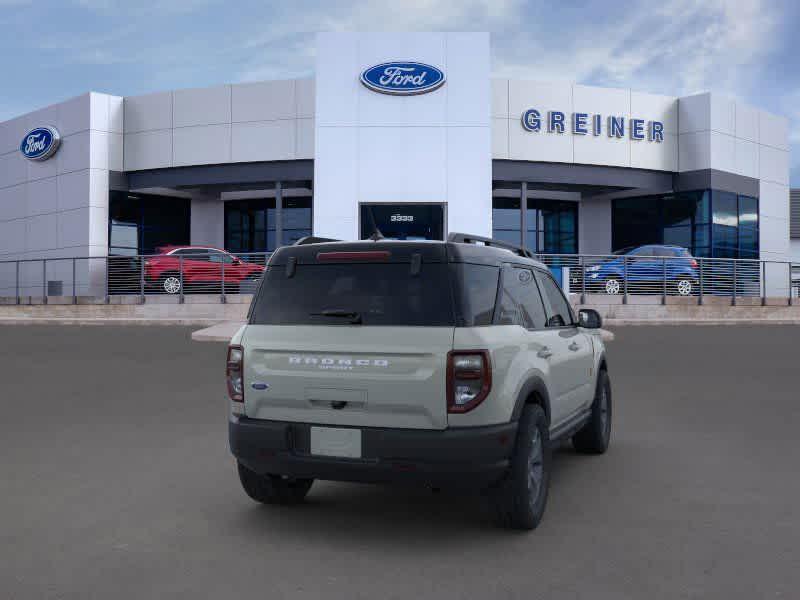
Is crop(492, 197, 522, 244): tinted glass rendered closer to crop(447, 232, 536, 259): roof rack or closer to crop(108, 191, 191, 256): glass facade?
crop(108, 191, 191, 256): glass facade

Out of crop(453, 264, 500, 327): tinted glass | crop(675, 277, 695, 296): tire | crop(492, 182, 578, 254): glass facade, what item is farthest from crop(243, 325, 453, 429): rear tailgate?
crop(492, 182, 578, 254): glass facade

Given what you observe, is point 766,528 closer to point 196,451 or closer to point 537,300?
point 537,300

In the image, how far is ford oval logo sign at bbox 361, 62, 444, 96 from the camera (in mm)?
26531

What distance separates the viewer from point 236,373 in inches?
187

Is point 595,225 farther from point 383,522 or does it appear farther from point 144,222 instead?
point 383,522

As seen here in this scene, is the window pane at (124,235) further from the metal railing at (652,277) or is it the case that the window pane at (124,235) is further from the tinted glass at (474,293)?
the tinted glass at (474,293)

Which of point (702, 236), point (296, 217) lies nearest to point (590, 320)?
point (702, 236)

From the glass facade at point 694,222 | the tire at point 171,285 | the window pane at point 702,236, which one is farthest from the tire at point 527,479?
the window pane at point 702,236

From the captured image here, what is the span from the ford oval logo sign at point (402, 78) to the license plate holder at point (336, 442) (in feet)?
76.6

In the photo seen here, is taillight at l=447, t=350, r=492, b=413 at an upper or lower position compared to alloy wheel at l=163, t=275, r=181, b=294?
lower

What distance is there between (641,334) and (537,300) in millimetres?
16564

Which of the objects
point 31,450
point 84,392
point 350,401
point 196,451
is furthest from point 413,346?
point 84,392

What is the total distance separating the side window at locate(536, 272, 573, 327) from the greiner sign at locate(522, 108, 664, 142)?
24.6 meters

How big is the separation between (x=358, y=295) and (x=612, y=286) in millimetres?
22938
